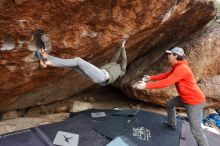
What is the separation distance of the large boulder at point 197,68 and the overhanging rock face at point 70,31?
1.45ft

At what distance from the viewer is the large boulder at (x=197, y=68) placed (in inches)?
325

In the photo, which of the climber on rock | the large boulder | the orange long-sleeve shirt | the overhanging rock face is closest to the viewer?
the overhanging rock face

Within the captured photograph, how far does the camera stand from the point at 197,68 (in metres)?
8.34

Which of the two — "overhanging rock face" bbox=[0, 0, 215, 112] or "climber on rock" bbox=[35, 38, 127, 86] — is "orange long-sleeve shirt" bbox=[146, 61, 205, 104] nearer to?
"climber on rock" bbox=[35, 38, 127, 86]

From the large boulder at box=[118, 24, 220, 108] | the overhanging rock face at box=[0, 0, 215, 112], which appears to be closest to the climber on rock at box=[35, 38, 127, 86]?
the overhanging rock face at box=[0, 0, 215, 112]

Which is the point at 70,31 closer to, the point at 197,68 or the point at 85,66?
the point at 85,66

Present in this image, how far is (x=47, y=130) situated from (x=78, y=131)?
2.02 feet

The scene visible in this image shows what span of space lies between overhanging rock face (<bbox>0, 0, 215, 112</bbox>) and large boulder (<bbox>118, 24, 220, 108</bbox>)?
1.45ft

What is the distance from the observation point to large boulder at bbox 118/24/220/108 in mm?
8265

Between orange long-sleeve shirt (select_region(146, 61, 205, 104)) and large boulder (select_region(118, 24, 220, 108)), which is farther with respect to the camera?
large boulder (select_region(118, 24, 220, 108))

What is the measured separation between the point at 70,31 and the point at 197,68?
4188mm

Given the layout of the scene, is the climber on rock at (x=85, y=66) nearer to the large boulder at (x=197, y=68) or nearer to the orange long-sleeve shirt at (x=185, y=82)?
the orange long-sleeve shirt at (x=185, y=82)

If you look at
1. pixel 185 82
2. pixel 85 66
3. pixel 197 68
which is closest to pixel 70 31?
pixel 85 66

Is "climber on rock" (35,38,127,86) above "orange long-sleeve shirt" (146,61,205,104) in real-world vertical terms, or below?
above
